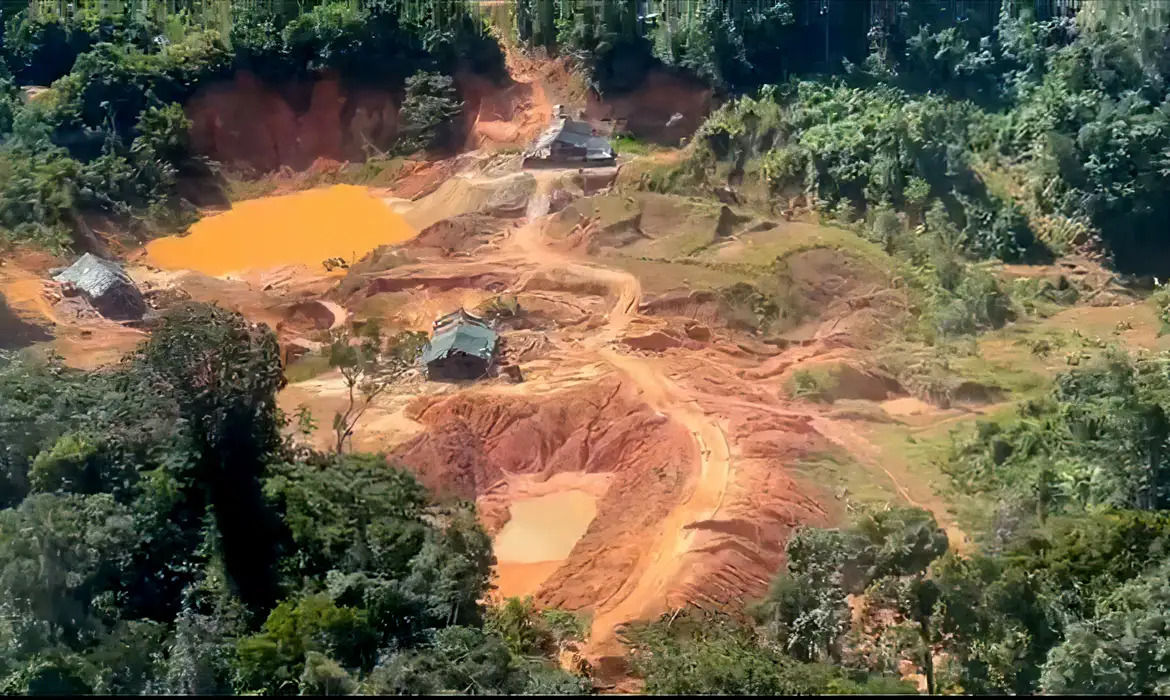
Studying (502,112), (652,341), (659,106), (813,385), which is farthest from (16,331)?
(659,106)

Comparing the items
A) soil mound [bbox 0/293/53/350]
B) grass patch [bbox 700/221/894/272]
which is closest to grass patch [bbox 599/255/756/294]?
grass patch [bbox 700/221/894/272]

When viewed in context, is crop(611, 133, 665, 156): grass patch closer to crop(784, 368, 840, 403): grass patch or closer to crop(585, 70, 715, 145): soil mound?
crop(585, 70, 715, 145): soil mound

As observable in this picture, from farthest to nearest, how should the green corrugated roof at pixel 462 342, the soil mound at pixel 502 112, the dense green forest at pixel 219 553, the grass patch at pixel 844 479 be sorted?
the soil mound at pixel 502 112
the green corrugated roof at pixel 462 342
the grass patch at pixel 844 479
the dense green forest at pixel 219 553

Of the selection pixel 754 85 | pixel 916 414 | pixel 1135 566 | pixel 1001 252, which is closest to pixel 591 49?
pixel 754 85

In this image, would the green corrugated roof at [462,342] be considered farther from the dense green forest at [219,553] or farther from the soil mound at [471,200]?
the soil mound at [471,200]

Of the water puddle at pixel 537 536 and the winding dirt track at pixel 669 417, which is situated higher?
the winding dirt track at pixel 669 417

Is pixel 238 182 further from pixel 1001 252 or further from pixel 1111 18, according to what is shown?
pixel 1111 18

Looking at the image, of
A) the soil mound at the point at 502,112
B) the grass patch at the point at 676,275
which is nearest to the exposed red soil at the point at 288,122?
the soil mound at the point at 502,112
